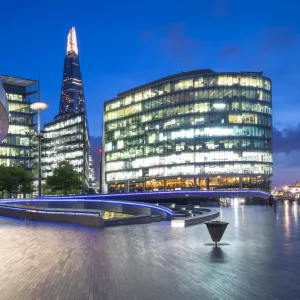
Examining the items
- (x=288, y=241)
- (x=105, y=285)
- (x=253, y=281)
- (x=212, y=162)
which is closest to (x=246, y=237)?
(x=288, y=241)

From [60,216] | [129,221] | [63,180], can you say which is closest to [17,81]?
[63,180]

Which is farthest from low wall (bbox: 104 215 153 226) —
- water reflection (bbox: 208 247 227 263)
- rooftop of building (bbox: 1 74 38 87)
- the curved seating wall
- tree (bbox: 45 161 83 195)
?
rooftop of building (bbox: 1 74 38 87)

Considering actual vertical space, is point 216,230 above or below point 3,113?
below

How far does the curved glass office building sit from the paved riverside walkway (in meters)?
101

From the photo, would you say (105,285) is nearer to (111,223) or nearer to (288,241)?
(288,241)

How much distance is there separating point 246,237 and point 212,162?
100.0 m

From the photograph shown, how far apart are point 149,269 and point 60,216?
65.5 feet

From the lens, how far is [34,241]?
724 inches

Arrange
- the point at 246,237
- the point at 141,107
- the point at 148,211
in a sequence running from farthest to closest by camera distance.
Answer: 1. the point at 141,107
2. the point at 148,211
3. the point at 246,237

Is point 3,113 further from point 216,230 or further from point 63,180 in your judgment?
point 63,180

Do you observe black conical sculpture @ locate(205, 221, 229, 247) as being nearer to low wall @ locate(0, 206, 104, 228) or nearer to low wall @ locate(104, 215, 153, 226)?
low wall @ locate(0, 206, 104, 228)

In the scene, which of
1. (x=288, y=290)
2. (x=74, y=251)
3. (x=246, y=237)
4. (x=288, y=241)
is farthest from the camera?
(x=246, y=237)

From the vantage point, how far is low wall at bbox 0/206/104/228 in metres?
25.6

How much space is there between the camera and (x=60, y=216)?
30.2 metres
